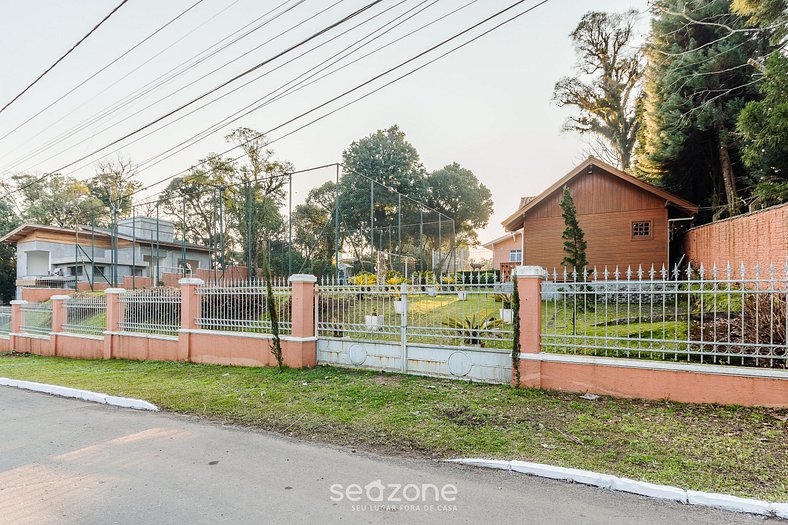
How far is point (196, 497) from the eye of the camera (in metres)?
3.72

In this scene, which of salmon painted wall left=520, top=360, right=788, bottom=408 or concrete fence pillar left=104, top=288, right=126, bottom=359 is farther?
concrete fence pillar left=104, top=288, right=126, bottom=359

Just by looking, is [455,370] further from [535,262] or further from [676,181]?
[676,181]

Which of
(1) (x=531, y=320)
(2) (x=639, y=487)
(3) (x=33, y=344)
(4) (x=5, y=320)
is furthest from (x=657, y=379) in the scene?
Result: (4) (x=5, y=320)

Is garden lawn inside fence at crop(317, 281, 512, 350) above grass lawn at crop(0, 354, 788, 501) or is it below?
above

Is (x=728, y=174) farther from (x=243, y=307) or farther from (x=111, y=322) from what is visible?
(x=111, y=322)

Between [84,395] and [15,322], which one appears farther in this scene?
[15,322]

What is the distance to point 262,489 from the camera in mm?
3881

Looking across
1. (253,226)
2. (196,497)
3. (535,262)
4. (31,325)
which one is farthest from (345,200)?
(196,497)

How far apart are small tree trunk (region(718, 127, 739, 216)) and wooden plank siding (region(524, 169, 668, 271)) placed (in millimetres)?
2129

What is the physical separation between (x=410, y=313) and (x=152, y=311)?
7.42 m

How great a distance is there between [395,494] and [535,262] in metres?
17.0

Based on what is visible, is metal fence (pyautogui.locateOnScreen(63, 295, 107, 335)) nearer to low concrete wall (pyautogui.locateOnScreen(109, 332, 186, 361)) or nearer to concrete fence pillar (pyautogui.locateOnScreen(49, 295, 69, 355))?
concrete fence pillar (pyautogui.locateOnScreen(49, 295, 69, 355))

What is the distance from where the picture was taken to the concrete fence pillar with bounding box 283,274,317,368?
8.59 m

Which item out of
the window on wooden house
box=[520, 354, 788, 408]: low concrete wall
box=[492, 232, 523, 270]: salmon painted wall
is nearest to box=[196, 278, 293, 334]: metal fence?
box=[520, 354, 788, 408]: low concrete wall
